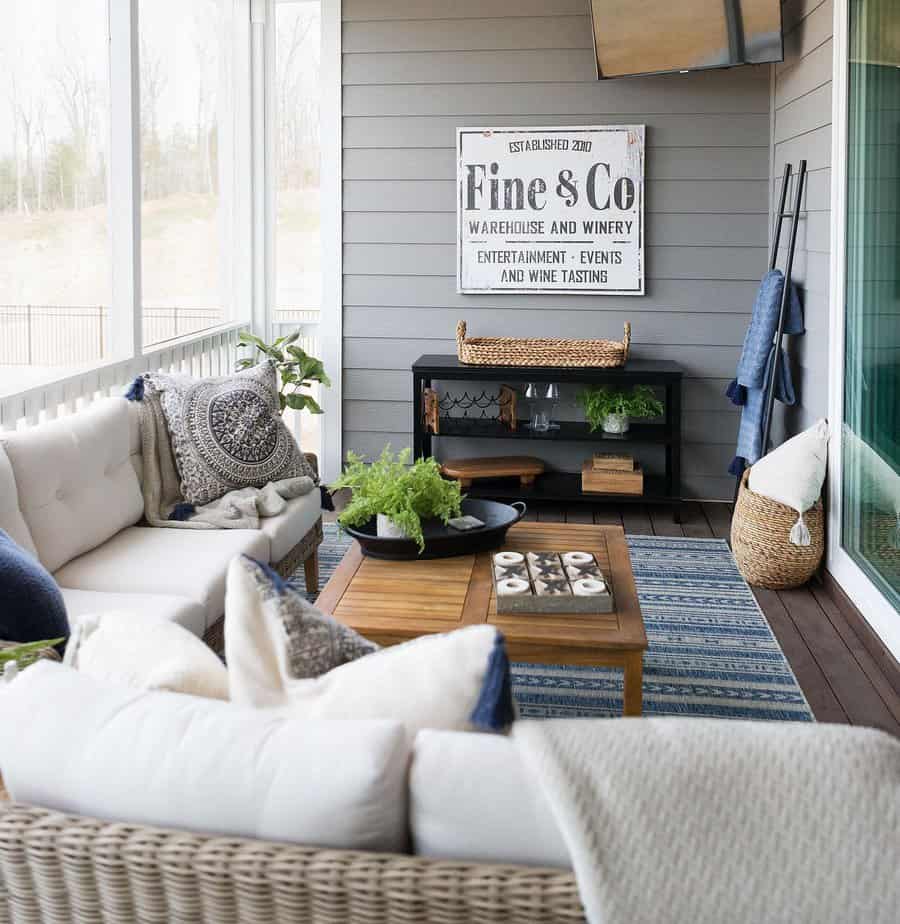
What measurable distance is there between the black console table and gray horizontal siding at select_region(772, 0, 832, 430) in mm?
546

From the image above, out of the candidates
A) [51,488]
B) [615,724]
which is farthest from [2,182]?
[615,724]

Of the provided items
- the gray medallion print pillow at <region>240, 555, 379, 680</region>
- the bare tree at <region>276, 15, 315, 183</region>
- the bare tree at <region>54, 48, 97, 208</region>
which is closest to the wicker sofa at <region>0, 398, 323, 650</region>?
the bare tree at <region>54, 48, 97, 208</region>

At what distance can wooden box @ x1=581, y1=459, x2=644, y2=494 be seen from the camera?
552 centimetres

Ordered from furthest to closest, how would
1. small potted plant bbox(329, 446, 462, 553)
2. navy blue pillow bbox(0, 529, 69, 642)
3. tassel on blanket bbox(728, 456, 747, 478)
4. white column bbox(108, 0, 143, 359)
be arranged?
1. tassel on blanket bbox(728, 456, 747, 478)
2. white column bbox(108, 0, 143, 359)
3. small potted plant bbox(329, 446, 462, 553)
4. navy blue pillow bbox(0, 529, 69, 642)

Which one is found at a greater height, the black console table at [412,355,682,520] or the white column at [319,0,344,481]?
the white column at [319,0,344,481]

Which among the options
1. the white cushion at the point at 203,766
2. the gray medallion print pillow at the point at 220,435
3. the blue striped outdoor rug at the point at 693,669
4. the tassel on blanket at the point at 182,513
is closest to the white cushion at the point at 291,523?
the gray medallion print pillow at the point at 220,435

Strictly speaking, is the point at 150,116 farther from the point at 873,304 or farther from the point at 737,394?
the point at 873,304

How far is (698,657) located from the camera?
11.9ft

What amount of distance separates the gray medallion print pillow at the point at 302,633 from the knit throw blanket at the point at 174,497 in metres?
2.17

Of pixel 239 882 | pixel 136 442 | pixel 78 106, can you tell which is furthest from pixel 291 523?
pixel 239 882

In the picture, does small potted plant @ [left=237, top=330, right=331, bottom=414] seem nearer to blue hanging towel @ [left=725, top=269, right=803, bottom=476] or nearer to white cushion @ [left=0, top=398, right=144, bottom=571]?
white cushion @ [left=0, top=398, right=144, bottom=571]

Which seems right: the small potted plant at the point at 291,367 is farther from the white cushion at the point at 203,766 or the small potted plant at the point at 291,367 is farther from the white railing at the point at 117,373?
the white cushion at the point at 203,766

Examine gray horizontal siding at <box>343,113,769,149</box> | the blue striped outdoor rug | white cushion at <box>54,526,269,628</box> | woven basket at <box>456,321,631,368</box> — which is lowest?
the blue striped outdoor rug

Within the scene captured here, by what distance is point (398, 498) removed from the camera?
10.5 feet
